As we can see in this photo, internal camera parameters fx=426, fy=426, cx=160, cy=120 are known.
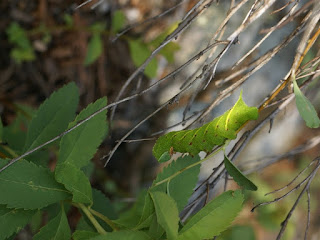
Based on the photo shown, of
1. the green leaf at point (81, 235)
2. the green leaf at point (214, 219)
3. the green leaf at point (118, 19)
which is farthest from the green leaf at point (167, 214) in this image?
the green leaf at point (118, 19)

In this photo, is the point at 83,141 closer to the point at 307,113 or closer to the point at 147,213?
the point at 147,213

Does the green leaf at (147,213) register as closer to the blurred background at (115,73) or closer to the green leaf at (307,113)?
the green leaf at (307,113)

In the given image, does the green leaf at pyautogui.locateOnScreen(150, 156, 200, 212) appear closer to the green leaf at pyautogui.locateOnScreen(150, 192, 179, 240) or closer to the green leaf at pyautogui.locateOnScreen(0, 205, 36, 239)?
the green leaf at pyautogui.locateOnScreen(150, 192, 179, 240)

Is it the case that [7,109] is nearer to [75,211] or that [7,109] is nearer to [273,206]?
[75,211]

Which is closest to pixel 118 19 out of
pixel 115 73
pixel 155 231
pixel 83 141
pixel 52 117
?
pixel 115 73

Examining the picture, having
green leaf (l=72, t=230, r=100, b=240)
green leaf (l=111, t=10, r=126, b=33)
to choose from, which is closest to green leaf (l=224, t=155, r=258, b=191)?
green leaf (l=72, t=230, r=100, b=240)

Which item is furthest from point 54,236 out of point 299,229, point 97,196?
point 299,229

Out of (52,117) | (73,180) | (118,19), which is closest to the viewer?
(73,180)
